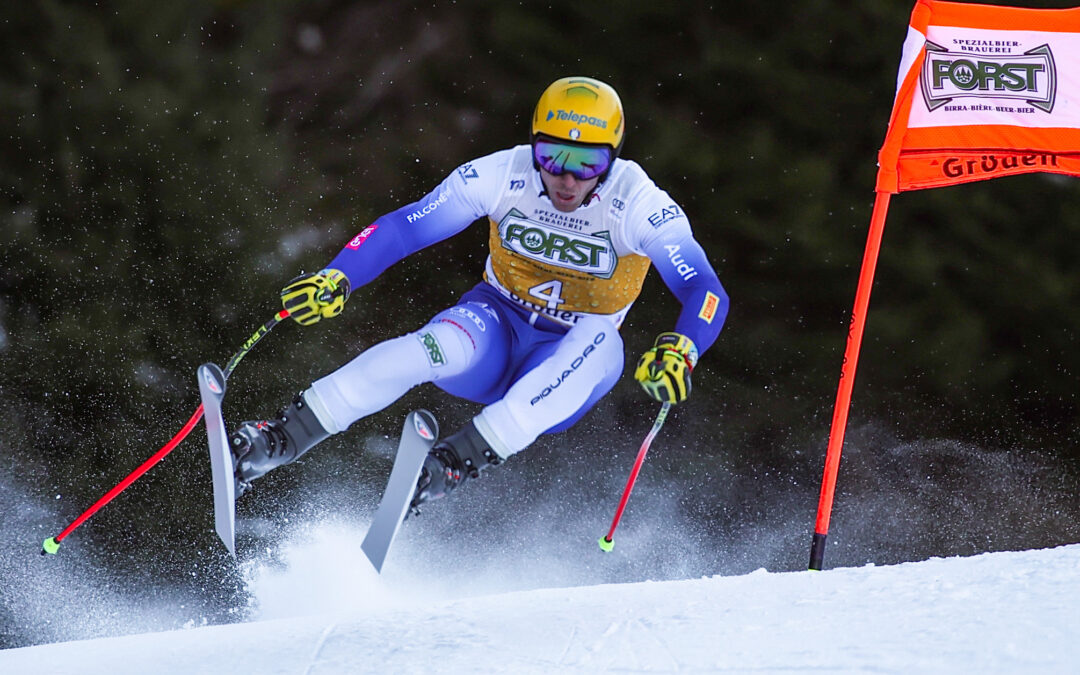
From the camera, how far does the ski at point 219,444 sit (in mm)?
3654

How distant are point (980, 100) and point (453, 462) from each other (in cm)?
299

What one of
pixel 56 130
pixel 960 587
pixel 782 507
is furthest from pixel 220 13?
pixel 960 587

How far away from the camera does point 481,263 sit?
8.20 m

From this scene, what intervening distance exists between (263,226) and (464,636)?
5125 mm

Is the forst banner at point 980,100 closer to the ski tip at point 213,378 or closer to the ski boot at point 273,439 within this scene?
the ski boot at point 273,439

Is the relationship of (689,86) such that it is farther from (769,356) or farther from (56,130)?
(56,130)

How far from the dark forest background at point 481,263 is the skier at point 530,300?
348 centimetres

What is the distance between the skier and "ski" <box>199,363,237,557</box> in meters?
0.07

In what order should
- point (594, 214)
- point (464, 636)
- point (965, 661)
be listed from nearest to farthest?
point (965, 661)
point (464, 636)
point (594, 214)

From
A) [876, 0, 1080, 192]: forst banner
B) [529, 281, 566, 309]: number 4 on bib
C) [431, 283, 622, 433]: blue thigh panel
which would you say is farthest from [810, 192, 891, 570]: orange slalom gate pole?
[529, 281, 566, 309]: number 4 on bib

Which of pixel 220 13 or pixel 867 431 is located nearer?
pixel 220 13

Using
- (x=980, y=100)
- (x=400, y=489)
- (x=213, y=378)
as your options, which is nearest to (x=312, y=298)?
(x=213, y=378)

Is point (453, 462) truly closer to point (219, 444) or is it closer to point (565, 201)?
point (219, 444)

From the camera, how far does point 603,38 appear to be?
24.8 ft
